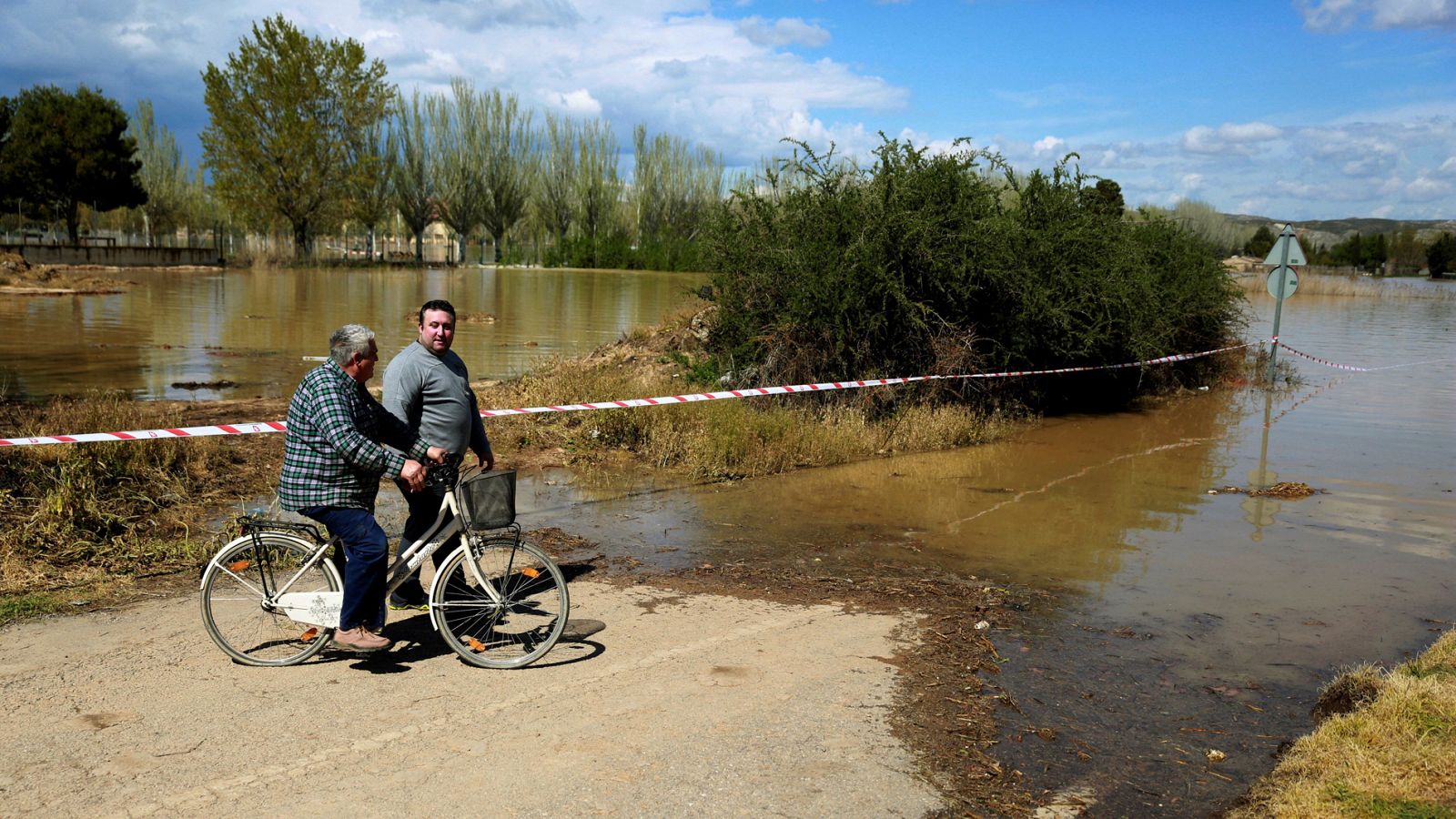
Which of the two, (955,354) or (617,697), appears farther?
(955,354)

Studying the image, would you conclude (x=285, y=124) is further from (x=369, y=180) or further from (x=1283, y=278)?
(x=1283, y=278)

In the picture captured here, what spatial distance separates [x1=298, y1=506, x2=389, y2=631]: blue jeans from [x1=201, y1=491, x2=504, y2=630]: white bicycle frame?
0.07 m

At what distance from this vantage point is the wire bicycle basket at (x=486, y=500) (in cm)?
517

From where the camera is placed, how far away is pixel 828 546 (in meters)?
8.42

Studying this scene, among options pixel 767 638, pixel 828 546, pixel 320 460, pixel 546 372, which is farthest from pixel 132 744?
pixel 546 372

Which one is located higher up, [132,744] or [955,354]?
[955,354]

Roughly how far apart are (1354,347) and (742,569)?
30.7 meters

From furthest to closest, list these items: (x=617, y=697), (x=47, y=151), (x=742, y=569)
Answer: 1. (x=47, y=151)
2. (x=742, y=569)
3. (x=617, y=697)

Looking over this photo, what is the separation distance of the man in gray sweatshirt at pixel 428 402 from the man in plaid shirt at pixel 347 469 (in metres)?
0.74

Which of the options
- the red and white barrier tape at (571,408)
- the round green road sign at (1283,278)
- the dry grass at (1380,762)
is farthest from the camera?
the round green road sign at (1283,278)

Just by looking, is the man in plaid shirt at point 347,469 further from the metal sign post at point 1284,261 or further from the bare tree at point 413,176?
the bare tree at point 413,176

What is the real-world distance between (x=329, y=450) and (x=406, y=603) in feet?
4.23

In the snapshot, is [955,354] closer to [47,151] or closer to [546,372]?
[546,372]

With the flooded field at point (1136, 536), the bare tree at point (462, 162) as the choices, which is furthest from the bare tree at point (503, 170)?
the flooded field at point (1136, 536)
